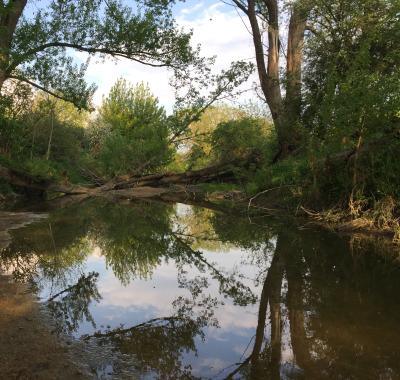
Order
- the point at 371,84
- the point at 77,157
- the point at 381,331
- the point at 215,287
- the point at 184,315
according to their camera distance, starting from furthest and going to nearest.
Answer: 1. the point at 77,157
2. the point at 371,84
3. the point at 215,287
4. the point at 184,315
5. the point at 381,331

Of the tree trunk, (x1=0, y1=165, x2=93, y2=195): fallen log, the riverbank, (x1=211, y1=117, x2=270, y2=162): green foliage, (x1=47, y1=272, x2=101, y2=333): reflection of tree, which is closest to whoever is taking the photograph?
the riverbank

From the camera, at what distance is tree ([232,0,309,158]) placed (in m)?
17.1

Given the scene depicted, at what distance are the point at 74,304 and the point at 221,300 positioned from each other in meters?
1.73

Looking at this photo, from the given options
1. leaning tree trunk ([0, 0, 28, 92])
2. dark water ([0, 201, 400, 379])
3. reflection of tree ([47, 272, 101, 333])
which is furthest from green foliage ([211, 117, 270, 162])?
reflection of tree ([47, 272, 101, 333])

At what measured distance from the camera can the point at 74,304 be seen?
4.62 m

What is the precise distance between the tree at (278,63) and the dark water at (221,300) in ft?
28.5

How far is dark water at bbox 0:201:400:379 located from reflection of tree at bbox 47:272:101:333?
13 mm

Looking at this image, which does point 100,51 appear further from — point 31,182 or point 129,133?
point 129,133

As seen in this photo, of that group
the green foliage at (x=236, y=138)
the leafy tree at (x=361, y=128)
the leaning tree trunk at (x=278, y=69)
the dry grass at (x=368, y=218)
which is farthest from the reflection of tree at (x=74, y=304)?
the green foliage at (x=236, y=138)

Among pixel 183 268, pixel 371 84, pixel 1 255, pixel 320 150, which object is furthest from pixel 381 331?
pixel 320 150

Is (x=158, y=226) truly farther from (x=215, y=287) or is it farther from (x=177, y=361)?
(x=177, y=361)

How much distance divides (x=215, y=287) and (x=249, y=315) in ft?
3.94

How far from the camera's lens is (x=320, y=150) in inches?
430

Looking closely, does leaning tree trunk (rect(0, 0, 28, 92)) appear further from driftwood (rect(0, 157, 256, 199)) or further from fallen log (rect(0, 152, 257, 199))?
driftwood (rect(0, 157, 256, 199))
